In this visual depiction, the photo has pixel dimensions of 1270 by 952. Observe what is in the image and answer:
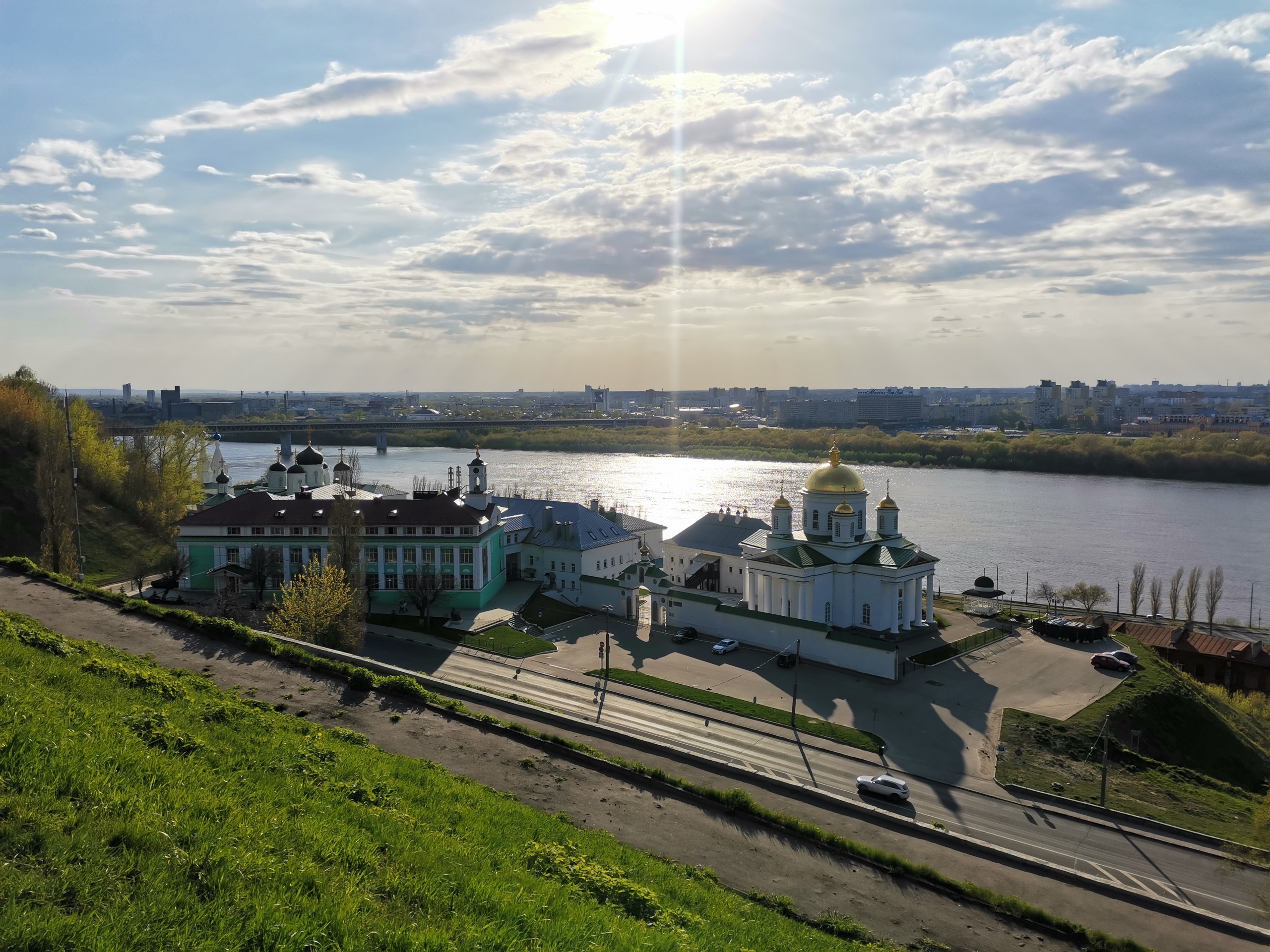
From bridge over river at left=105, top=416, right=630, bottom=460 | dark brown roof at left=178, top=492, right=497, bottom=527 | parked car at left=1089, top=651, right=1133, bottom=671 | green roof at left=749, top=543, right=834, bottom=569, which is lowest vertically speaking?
parked car at left=1089, top=651, right=1133, bottom=671

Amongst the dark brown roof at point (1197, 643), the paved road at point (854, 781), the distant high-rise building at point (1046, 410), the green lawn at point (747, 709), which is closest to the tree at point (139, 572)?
the paved road at point (854, 781)

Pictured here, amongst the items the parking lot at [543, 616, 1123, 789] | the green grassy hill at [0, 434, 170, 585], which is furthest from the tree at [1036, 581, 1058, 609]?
the green grassy hill at [0, 434, 170, 585]

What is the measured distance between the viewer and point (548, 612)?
3034cm

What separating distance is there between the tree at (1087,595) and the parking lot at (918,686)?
7.05 metres

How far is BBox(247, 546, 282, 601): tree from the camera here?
94.1ft

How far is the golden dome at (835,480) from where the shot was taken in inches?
1149

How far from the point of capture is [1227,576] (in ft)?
132

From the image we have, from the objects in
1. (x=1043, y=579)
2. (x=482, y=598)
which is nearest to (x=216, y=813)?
(x=482, y=598)

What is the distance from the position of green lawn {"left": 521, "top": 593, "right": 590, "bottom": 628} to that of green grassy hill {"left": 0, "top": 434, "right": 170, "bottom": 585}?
49.5 feet

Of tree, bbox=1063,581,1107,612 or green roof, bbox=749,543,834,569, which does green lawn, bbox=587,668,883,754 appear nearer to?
green roof, bbox=749,543,834,569

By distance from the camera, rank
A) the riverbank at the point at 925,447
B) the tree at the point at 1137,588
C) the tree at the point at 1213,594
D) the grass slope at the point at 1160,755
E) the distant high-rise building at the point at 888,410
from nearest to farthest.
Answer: the grass slope at the point at 1160,755, the tree at the point at 1213,594, the tree at the point at 1137,588, the riverbank at the point at 925,447, the distant high-rise building at the point at 888,410

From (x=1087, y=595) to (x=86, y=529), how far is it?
137 feet

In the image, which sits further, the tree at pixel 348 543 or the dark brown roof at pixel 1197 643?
the dark brown roof at pixel 1197 643

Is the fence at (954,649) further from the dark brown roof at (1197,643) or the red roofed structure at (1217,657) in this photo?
the red roofed structure at (1217,657)
